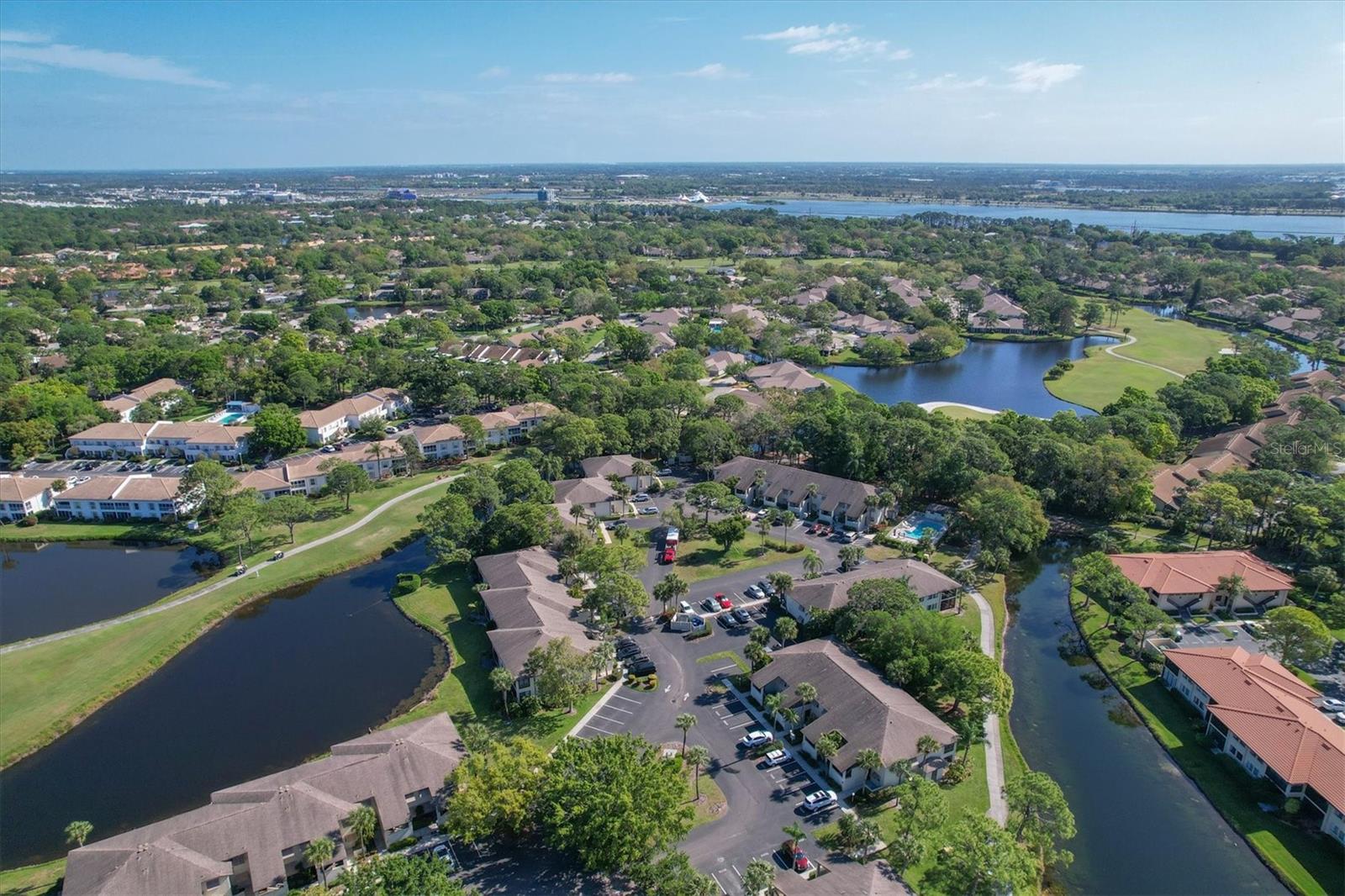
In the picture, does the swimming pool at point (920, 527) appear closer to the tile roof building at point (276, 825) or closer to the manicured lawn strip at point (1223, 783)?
the manicured lawn strip at point (1223, 783)

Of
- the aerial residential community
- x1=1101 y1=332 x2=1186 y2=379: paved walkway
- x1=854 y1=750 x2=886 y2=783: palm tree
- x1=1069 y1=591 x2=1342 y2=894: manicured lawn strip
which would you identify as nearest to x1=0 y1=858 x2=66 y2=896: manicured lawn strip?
the aerial residential community

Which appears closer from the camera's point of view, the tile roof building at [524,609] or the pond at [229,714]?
the pond at [229,714]

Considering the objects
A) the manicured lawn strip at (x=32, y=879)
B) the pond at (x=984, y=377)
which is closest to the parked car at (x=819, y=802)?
the manicured lawn strip at (x=32, y=879)

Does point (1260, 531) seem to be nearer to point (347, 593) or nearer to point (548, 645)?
point (548, 645)

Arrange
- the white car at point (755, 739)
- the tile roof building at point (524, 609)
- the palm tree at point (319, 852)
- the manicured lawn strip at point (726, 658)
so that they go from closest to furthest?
1. the palm tree at point (319, 852)
2. the white car at point (755, 739)
3. the tile roof building at point (524, 609)
4. the manicured lawn strip at point (726, 658)

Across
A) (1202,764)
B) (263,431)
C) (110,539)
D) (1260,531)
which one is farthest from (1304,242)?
(110,539)

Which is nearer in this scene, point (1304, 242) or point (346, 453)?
point (346, 453)
